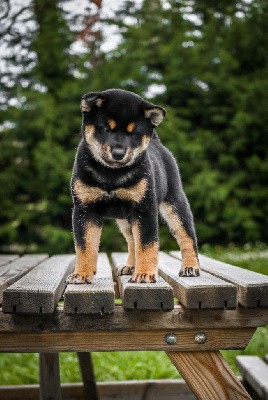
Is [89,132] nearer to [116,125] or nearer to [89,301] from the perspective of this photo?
[116,125]

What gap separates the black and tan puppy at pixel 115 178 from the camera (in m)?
2.38

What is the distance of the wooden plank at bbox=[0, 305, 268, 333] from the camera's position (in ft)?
6.82

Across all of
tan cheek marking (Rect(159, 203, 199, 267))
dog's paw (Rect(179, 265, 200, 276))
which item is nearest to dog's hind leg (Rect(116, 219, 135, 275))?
tan cheek marking (Rect(159, 203, 199, 267))

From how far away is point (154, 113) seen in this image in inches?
97.8

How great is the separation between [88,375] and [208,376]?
1441 millimetres

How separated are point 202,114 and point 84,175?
9.89 m

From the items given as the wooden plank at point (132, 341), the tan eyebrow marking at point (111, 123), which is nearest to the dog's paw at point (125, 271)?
the wooden plank at point (132, 341)

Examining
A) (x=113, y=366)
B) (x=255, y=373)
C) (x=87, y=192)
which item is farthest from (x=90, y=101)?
(x=113, y=366)

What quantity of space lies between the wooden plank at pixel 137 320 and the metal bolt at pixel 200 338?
2 cm

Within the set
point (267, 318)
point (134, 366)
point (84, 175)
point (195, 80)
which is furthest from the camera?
point (195, 80)

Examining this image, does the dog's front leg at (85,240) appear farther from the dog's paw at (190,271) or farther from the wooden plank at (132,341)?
the dog's paw at (190,271)

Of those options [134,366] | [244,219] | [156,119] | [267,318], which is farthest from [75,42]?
[267,318]

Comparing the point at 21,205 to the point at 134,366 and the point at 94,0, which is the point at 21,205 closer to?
the point at 94,0

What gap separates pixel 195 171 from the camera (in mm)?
11352
